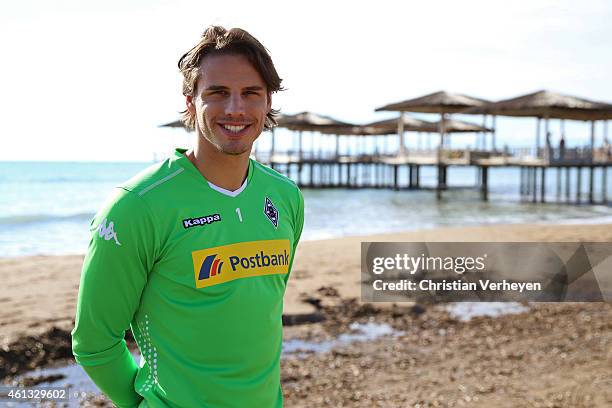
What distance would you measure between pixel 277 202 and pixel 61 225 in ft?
75.1

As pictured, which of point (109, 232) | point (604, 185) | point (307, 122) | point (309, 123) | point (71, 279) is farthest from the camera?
point (309, 123)

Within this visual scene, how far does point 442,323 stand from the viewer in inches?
267

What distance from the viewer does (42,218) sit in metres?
25.8

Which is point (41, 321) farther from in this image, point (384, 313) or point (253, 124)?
point (253, 124)

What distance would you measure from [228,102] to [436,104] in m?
28.8

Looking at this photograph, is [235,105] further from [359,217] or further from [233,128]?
[359,217]

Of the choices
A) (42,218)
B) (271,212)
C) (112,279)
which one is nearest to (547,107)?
(42,218)

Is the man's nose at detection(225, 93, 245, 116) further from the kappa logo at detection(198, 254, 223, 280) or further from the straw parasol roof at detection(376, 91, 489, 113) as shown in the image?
the straw parasol roof at detection(376, 91, 489, 113)

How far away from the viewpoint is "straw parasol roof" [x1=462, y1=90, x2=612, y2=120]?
2592cm

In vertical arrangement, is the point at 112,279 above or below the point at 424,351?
above

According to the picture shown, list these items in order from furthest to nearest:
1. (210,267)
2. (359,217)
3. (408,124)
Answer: (408,124), (359,217), (210,267)

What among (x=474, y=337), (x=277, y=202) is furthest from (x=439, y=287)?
(x=277, y=202)

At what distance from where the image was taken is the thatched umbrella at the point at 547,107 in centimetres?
2594

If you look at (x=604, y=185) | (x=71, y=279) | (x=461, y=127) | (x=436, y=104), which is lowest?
(x=604, y=185)
